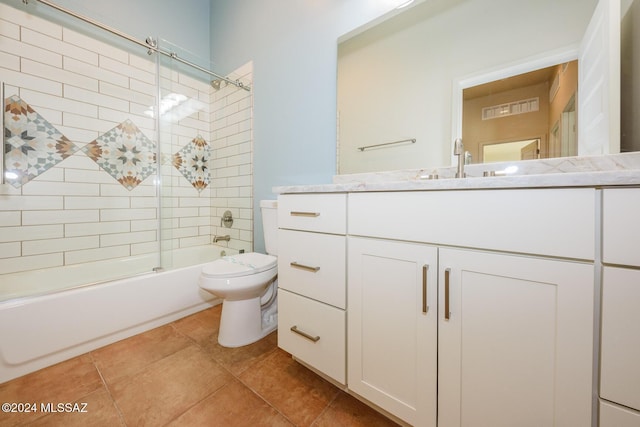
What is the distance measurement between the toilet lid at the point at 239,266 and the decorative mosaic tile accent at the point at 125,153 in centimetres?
120

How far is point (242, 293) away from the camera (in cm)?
131

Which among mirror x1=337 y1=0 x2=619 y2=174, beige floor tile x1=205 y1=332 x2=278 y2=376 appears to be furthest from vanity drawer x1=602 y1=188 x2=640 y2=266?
beige floor tile x1=205 y1=332 x2=278 y2=376

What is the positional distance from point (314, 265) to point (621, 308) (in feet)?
2.72

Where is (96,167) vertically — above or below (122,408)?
above

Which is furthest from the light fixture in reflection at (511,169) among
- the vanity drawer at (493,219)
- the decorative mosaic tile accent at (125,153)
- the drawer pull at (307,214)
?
the decorative mosaic tile accent at (125,153)

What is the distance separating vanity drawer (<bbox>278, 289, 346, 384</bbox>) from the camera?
93cm

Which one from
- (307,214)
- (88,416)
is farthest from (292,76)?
(88,416)

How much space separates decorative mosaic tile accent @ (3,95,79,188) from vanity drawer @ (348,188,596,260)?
215 centimetres

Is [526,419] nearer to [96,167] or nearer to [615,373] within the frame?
[615,373]

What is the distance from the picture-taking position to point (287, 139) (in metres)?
1.73

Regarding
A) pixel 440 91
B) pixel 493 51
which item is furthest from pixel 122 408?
pixel 493 51

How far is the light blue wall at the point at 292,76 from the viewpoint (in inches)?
58.7

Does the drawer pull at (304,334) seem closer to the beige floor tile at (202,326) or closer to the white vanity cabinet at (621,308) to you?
the beige floor tile at (202,326)

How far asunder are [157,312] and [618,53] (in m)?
2.49
